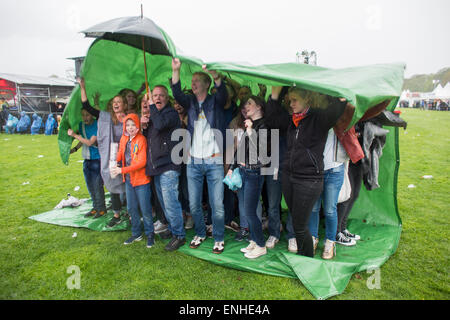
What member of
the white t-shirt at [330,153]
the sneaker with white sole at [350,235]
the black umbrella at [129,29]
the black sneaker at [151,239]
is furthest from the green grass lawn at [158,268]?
the black umbrella at [129,29]

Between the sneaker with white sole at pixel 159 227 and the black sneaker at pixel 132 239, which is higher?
the sneaker with white sole at pixel 159 227

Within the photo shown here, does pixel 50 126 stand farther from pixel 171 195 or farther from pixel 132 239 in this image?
pixel 171 195

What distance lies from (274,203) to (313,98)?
55.8 inches

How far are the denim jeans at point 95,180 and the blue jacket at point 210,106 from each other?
2220mm

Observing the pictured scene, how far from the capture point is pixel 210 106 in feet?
11.3

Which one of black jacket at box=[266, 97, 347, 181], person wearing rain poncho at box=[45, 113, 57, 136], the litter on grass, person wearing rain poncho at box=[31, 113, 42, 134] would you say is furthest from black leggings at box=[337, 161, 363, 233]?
person wearing rain poncho at box=[31, 113, 42, 134]

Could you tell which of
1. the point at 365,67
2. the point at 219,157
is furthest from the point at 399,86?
the point at 219,157

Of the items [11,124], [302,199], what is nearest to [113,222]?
[302,199]

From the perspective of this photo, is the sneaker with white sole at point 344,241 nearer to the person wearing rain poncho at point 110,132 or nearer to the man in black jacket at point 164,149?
the man in black jacket at point 164,149

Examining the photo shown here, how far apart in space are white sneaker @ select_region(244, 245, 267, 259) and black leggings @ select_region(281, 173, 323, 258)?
1.82 feet

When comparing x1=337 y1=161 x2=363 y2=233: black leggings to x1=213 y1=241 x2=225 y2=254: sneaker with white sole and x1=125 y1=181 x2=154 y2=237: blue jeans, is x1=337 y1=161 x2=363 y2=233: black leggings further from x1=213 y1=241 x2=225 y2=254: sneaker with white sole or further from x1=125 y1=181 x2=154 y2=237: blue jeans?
x1=125 y1=181 x2=154 y2=237: blue jeans

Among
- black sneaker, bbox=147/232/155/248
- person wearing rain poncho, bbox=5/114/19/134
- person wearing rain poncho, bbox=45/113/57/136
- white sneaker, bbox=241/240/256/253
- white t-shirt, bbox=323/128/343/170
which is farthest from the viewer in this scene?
person wearing rain poncho, bbox=5/114/19/134

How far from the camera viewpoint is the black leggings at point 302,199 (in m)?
2.92

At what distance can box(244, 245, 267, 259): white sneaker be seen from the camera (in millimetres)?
3479
